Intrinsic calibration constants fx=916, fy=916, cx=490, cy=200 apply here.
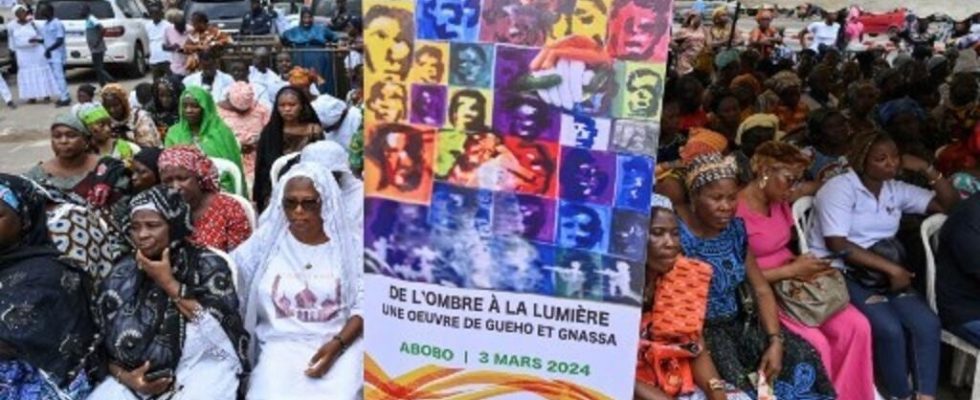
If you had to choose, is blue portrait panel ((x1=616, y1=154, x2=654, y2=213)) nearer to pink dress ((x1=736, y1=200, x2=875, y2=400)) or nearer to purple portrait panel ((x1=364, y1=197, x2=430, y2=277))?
purple portrait panel ((x1=364, y1=197, x2=430, y2=277))

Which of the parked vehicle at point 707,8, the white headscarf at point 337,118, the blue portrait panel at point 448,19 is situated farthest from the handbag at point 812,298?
the parked vehicle at point 707,8


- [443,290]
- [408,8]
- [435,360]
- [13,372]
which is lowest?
[13,372]

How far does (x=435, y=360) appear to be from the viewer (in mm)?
2773

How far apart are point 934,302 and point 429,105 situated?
2.69 metres

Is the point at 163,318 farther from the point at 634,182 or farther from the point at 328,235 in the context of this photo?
the point at 634,182

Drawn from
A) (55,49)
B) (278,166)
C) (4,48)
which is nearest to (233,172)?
(278,166)

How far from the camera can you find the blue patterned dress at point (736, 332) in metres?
3.48

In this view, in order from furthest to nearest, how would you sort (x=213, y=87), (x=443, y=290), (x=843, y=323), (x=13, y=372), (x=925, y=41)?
(x=925, y=41), (x=213, y=87), (x=843, y=323), (x=13, y=372), (x=443, y=290)

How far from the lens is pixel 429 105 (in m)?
2.56

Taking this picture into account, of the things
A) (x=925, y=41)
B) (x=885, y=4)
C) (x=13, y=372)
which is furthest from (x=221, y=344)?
(x=925, y=41)

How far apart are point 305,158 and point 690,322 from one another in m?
2.06

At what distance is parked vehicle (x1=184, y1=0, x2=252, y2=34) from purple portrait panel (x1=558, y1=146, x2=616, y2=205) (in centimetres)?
1449

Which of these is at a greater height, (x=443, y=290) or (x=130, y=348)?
(x=443, y=290)

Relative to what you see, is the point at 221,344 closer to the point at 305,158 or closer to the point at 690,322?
the point at 305,158
